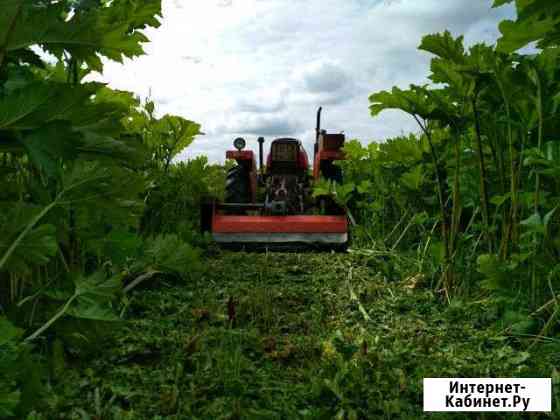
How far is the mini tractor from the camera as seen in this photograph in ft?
17.6

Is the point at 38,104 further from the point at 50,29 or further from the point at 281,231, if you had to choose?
the point at 281,231

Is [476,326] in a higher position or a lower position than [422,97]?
lower

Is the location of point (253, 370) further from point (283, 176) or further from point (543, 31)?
point (283, 176)

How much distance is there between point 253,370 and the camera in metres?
2.11

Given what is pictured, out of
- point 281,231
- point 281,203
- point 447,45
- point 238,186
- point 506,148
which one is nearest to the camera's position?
point 447,45

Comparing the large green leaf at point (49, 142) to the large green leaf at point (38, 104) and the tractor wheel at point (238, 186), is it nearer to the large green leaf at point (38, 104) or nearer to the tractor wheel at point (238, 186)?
the large green leaf at point (38, 104)

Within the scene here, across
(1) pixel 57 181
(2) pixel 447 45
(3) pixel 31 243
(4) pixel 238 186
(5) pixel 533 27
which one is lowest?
(3) pixel 31 243

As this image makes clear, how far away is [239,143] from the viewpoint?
6875 mm

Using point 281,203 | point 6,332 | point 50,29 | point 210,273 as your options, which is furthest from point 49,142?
point 281,203

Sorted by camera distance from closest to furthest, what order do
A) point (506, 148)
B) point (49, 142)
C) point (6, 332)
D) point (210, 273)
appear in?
1. point (6, 332)
2. point (49, 142)
3. point (506, 148)
4. point (210, 273)

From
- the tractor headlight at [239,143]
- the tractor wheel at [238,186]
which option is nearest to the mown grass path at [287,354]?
the tractor wheel at [238,186]

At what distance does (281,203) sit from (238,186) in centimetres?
128

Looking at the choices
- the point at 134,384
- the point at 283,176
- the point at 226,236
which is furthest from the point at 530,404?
the point at 283,176

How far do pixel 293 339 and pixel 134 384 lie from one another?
0.82m
